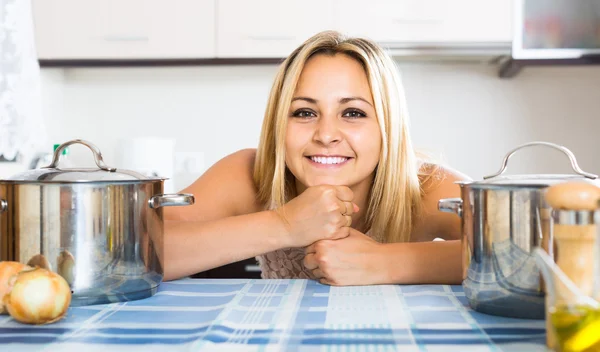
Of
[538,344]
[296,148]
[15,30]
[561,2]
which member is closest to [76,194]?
[538,344]

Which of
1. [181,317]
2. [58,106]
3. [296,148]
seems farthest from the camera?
[58,106]


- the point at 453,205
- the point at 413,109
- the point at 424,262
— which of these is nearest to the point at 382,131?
the point at 424,262

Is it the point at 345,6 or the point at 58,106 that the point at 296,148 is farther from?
the point at 58,106

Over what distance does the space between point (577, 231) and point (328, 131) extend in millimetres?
780

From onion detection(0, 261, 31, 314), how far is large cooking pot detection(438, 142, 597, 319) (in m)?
0.53

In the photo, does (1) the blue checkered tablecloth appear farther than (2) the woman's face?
No

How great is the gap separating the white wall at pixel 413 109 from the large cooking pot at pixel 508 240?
194cm

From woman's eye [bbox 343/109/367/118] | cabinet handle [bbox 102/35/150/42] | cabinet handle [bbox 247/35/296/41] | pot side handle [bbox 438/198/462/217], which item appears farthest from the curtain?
pot side handle [bbox 438/198/462/217]

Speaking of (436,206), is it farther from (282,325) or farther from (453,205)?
(282,325)

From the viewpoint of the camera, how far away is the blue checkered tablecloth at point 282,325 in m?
0.62

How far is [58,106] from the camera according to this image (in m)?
2.71

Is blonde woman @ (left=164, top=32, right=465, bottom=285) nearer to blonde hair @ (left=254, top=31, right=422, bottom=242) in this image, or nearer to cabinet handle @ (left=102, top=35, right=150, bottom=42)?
blonde hair @ (left=254, top=31, right=422, bottom=242)

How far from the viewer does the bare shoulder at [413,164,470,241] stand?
1.38 meters

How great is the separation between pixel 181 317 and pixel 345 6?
1.83 metres
